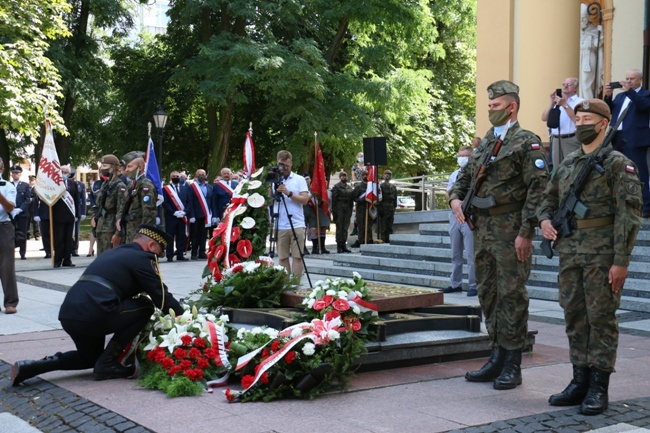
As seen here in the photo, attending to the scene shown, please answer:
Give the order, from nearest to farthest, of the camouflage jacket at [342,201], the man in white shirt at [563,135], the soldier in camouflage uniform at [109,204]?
the soldier in camouflage uniform at [109,204] < the man in white shirt at [563,135] < the camouflage jacket at [342,201]

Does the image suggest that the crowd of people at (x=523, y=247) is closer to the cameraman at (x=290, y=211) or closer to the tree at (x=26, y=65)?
the cameraman at (x=290, y=211)

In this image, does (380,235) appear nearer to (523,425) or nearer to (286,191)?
(286,191)

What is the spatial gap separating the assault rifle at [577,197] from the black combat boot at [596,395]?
3.19 feet

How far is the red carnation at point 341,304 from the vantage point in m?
6.85

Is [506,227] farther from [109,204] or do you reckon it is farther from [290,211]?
[109,204]

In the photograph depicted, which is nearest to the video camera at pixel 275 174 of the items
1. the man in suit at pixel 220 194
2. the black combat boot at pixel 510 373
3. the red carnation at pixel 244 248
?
the red carnation at pixel 244 248

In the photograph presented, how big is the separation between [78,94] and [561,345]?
25.6 m

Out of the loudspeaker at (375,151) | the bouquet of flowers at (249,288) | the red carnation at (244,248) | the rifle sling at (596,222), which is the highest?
the loudspeaker at (375,151)

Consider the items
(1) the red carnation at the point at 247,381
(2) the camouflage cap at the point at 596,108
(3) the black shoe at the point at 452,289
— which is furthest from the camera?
(3) the black shoe at the point at 452,289

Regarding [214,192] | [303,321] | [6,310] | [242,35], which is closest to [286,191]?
[6,310]

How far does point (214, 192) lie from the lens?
2145 cm

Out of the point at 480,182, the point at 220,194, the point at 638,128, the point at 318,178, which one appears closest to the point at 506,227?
the point at 480,182

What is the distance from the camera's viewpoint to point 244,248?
995 centimetres

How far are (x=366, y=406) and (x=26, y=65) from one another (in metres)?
21.0
